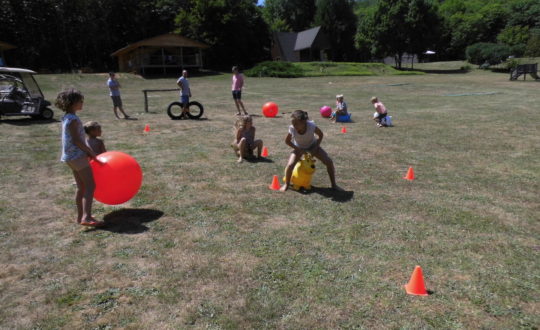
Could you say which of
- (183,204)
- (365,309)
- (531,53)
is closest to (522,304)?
(365,309)

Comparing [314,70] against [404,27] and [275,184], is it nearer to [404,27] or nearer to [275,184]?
[404,27]

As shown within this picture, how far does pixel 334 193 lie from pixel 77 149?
3.84m

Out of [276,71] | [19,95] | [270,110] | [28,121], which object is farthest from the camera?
[276,71]

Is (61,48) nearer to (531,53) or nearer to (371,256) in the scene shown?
(371,256)

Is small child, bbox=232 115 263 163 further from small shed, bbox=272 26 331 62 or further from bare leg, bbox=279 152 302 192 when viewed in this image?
small shed, bbox=272 26 331 62

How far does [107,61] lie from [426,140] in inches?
2160

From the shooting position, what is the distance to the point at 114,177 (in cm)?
505

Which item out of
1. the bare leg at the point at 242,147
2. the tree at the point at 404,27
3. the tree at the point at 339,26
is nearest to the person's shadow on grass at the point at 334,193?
the bare leg at the point at 242,147

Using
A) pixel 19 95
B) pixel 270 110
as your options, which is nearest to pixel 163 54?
pixel 19 95

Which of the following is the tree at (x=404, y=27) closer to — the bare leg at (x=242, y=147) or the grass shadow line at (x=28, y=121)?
the grass shadow line at (x=28, y=121)

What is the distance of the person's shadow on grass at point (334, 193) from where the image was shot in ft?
19.8

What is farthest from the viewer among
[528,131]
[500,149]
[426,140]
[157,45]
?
[157,45]

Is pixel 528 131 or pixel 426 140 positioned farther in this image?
pixel 528 131

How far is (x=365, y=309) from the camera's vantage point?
3.37 meters
